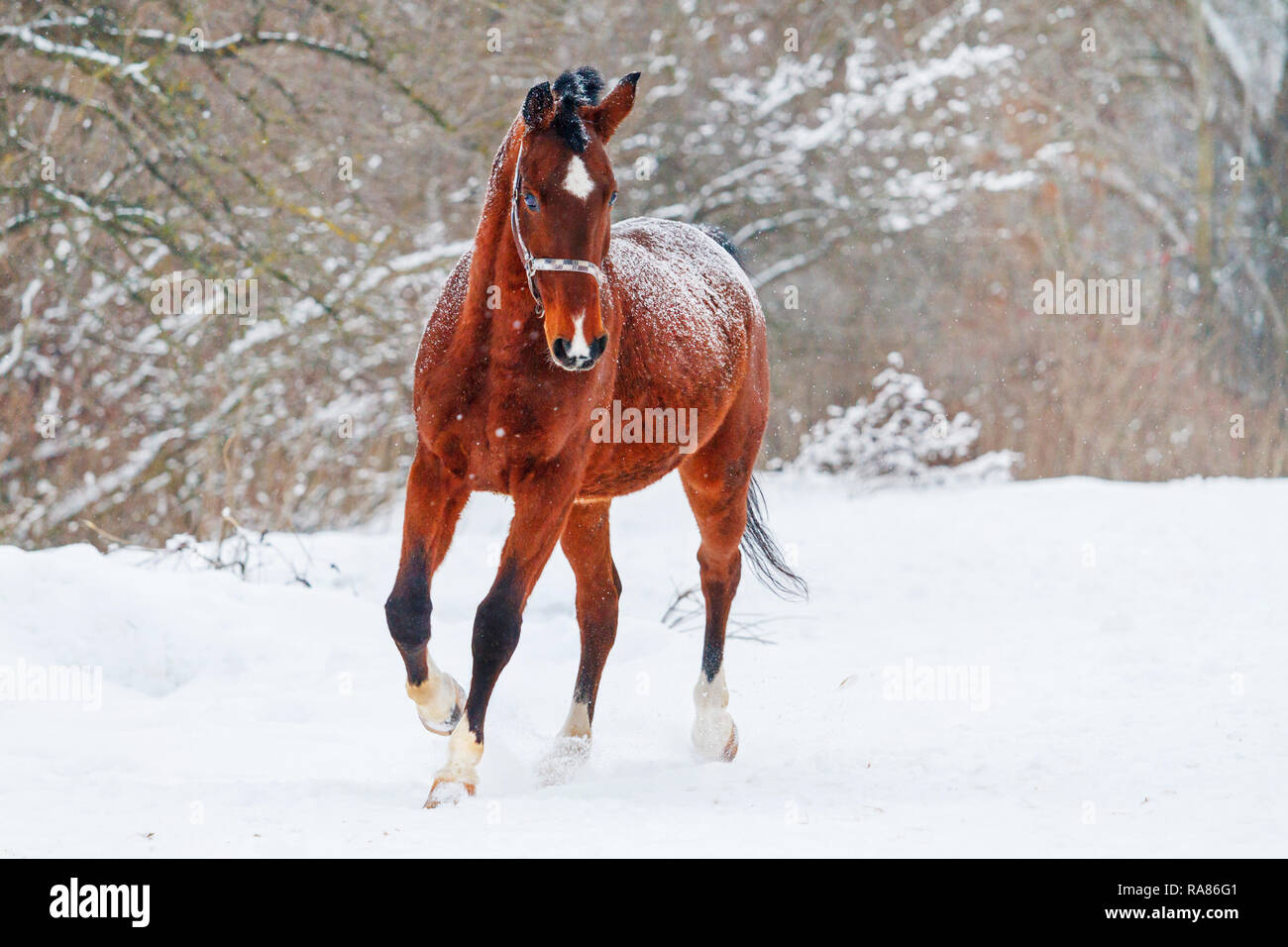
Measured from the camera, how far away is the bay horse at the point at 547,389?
168 inches

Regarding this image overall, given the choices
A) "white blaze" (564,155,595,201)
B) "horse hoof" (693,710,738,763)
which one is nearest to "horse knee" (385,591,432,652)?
"white blaze" (564,155,595,201)

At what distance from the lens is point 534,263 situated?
4.24 m

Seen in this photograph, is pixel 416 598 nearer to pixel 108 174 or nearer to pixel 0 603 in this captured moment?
pixel 0 603

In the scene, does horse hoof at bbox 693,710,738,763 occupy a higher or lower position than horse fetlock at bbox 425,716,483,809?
lower

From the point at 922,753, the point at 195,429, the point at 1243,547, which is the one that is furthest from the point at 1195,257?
the point at 922,753

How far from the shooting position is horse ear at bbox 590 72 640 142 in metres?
4.49

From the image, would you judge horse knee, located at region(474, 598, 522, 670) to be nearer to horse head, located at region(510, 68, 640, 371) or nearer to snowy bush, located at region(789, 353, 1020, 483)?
horse head, located at region(510, 68, 640, 371)

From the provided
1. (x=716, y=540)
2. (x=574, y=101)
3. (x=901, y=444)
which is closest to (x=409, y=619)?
(x=574, y=101)

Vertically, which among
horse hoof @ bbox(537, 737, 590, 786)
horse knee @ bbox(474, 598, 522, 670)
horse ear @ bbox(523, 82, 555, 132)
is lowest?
horse hoof @ bbox(537, 737, 590, 786)

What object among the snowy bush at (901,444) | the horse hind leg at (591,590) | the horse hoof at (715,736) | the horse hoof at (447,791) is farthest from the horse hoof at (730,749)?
the snowy bush at (901,444)

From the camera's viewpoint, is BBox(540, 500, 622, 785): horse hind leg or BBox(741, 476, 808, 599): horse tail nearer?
BBox(540, 500, 622, 785): horse hind leg

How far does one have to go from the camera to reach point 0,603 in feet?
20.5

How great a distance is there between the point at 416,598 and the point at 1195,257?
59.3 ft

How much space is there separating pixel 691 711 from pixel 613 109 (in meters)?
3.07
